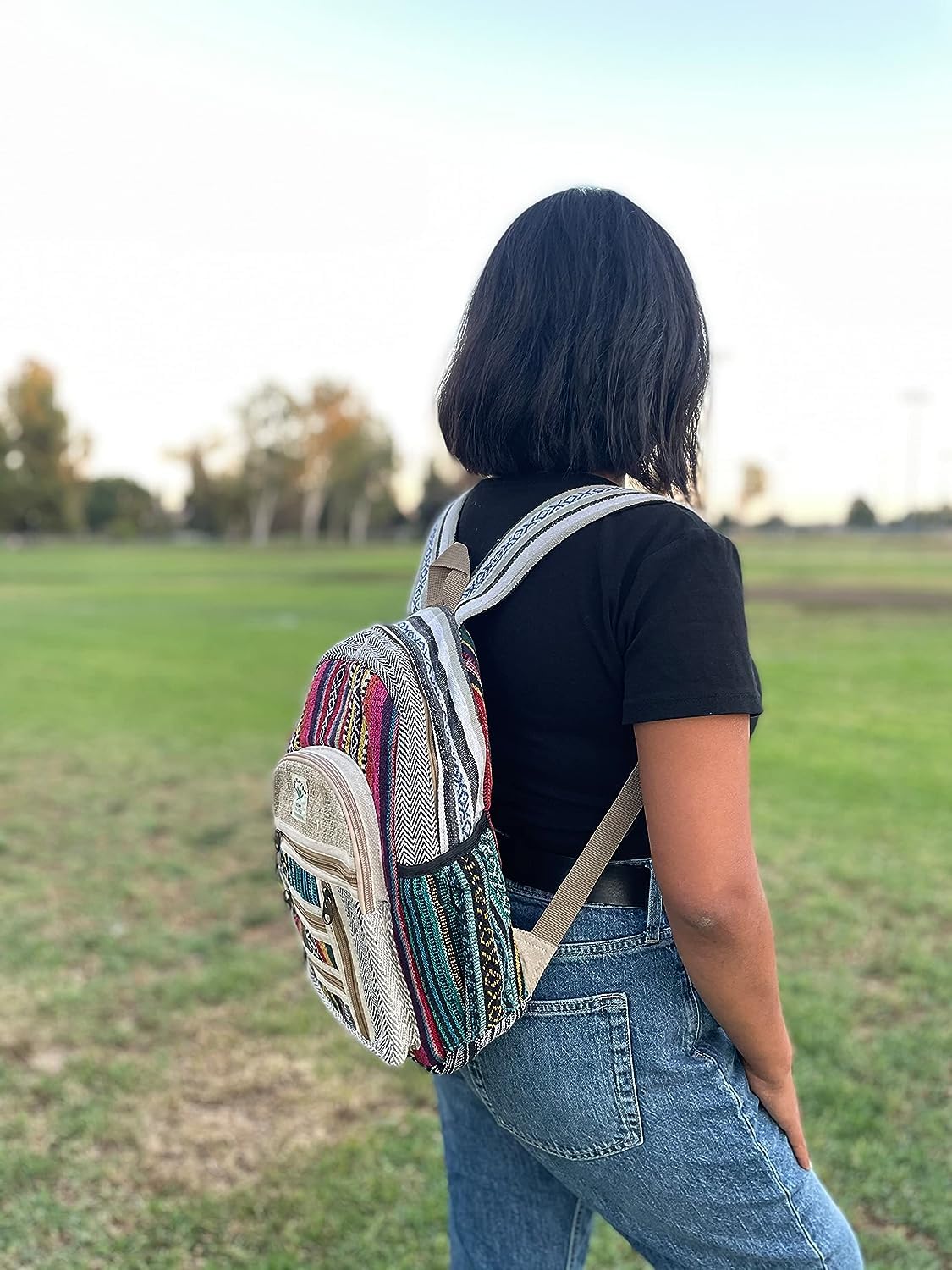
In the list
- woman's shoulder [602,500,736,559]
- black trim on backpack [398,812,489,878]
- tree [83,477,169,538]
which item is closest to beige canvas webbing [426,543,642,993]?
black trim on backpack [398,812,489,878]

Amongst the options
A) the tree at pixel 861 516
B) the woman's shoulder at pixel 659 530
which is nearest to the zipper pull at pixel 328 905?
the woman's shoulder at pixel 659 530

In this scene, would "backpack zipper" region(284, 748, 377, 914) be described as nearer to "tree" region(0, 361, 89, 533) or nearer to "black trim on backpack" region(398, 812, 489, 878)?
"black trim on backpack" region(398, 812, 489, 878)

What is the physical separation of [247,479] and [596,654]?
78.9 m

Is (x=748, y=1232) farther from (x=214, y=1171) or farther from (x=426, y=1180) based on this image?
(x=214, y=1171)

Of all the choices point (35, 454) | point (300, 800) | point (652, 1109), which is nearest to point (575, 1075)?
point (652, 1109)

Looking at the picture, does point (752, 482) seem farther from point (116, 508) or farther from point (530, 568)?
point (530, 568)

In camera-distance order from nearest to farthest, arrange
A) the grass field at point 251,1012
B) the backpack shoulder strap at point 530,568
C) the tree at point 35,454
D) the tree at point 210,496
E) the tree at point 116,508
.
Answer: the backpack shoulder strap at point 530,568 → the grass field at point 251,1012 → the tree at point 35,454 → the tree at point 210,496 → the tree at point 116,508

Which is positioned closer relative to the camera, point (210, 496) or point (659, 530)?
point (659, 530)

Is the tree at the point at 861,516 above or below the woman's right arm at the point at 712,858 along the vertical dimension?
above

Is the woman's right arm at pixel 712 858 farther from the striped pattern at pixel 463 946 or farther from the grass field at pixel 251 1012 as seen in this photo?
the grass field at pixel 251 1012

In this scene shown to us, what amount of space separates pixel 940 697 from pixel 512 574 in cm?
1068

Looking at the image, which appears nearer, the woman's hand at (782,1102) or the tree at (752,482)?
the woman's hand at (782,1102)

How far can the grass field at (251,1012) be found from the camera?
261cm

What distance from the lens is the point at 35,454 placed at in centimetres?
7012
